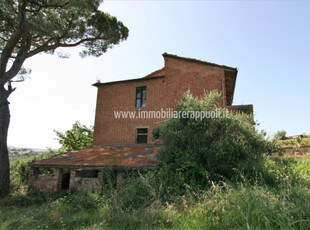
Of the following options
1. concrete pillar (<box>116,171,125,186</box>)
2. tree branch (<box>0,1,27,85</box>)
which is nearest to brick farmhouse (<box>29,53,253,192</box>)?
concrete pillar (<box>116,171,125,186</box>)

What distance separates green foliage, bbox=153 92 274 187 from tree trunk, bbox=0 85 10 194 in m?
8.59

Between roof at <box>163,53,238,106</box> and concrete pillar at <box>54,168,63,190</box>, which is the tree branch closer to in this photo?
concrete pillar at <box>54,168,63,190</box>

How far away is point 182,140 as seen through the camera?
6.99m

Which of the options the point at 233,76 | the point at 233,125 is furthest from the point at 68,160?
the point at 233,76

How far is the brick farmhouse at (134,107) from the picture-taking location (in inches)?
370

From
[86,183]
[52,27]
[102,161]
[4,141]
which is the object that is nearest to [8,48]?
[52,27]

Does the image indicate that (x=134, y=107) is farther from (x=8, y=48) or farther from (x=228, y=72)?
(x=8, y=48)

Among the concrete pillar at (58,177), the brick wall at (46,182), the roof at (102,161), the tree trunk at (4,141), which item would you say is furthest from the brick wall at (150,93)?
the tree trunk at (4,141)

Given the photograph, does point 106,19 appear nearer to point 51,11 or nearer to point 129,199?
point 51,11

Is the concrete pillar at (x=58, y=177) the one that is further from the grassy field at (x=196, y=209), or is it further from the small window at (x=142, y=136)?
the small window at (x=142, y=136)

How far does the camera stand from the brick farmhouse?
940cm

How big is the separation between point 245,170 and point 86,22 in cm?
1233

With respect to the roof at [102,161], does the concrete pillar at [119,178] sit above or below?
below

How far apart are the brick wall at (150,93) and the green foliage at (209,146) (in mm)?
4348
